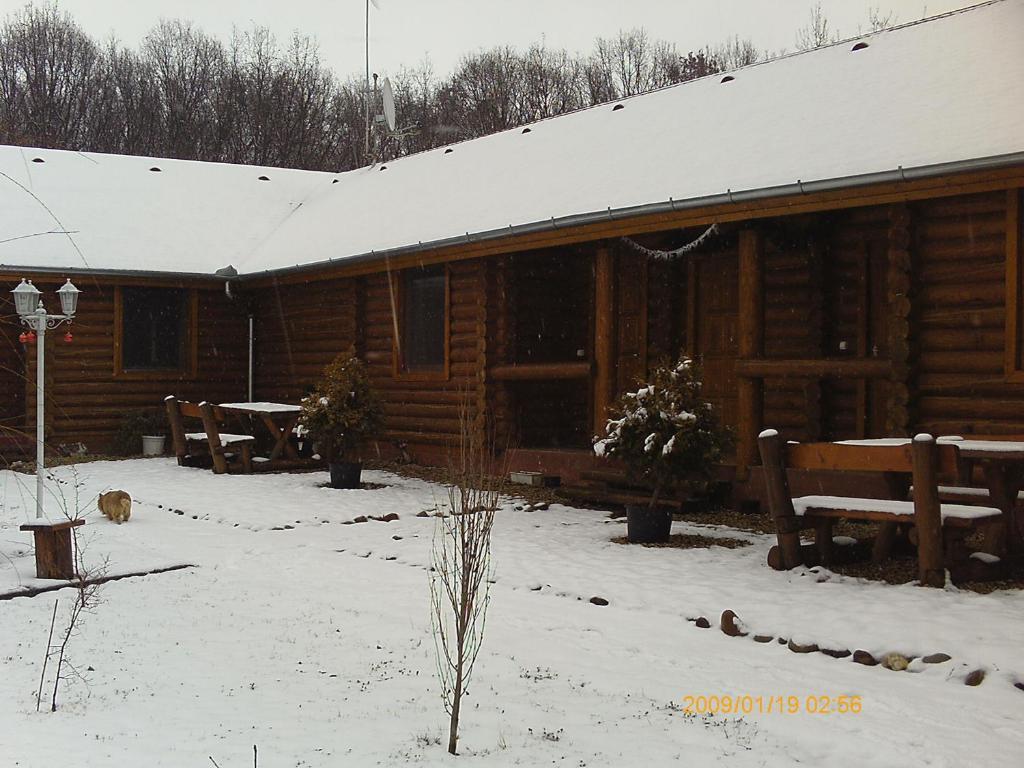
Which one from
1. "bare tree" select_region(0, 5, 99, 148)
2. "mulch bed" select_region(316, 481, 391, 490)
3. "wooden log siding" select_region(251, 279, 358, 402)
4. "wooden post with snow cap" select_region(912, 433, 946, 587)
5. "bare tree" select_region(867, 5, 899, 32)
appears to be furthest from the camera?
"bare tree" select_region(0, 5, 99, 148)

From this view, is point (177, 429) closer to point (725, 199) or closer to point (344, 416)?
point (344, 416)

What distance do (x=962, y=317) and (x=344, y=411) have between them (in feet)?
22.1

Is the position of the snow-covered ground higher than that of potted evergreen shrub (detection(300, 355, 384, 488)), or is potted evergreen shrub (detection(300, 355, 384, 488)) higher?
potted evergreen shrub (detection(300, 355, 384, 488))

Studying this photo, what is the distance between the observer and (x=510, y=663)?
19.0 ft

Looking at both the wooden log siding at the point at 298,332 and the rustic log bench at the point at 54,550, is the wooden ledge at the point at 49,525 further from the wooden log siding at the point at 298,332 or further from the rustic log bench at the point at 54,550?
the wooden log siding at the point at 298,332

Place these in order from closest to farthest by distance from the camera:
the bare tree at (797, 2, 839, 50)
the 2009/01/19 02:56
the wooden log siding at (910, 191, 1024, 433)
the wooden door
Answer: the 2009/01/19 02:56, the wooden log siding at (910, 191, 1024, 433), the wooden door, the bare tree at (797, 2, 839, 50)

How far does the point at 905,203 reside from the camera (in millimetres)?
9562

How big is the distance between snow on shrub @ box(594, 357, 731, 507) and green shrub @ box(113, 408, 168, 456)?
10.1 meters

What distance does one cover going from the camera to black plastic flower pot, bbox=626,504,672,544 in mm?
9234

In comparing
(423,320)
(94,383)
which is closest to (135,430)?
(94,383)

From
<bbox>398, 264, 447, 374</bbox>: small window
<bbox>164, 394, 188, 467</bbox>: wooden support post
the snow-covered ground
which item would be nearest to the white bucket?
<bbox>164, 394, 188, 467</bbox>: wooden support post

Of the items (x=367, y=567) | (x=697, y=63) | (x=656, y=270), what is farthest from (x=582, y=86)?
(x=367, y=567)

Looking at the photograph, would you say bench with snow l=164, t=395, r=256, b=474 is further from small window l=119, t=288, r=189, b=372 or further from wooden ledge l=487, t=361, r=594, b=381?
wooden ledge l=487, t=361, r=594, b=381

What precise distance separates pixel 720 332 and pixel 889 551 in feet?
17.2
